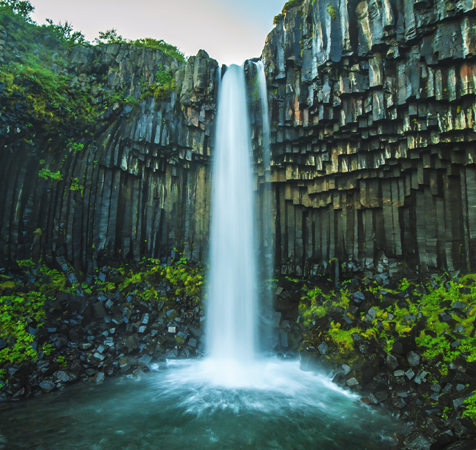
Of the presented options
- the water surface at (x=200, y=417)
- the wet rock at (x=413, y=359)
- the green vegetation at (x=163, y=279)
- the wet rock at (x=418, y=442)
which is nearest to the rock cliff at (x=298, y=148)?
the green vegetation at (x=163, y=279)

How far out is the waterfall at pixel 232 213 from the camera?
1319cm

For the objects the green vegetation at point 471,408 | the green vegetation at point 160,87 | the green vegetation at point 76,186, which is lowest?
the green vegetation at point 471,408

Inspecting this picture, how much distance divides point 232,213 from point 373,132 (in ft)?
21.7

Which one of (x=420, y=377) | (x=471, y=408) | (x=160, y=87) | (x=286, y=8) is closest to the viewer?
(x=471, y=408)

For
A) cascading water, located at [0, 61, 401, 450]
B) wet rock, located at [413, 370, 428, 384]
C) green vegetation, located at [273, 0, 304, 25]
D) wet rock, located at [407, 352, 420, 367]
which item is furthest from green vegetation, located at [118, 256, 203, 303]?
green vegetation, located at [273, 0, 304, 25]

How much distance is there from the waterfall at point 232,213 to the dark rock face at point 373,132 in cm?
145

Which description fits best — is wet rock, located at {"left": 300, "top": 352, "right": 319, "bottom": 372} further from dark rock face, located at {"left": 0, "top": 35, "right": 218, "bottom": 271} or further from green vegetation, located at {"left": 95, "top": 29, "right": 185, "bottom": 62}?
green vegetation, located at {"left": 95, "top": 29, "right": 185, "bottom": 62}

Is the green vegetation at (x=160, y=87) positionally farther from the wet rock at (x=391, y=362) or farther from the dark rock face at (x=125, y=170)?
the wet rock at (x=391, y=362)

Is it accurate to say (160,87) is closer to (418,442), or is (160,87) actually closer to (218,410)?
(218,410)

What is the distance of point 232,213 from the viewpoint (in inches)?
567

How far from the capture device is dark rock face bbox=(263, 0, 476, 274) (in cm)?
970

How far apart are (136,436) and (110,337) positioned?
4.94m

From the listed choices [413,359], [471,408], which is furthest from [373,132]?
[471,408]

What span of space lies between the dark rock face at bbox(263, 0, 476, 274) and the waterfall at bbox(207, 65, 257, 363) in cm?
145
